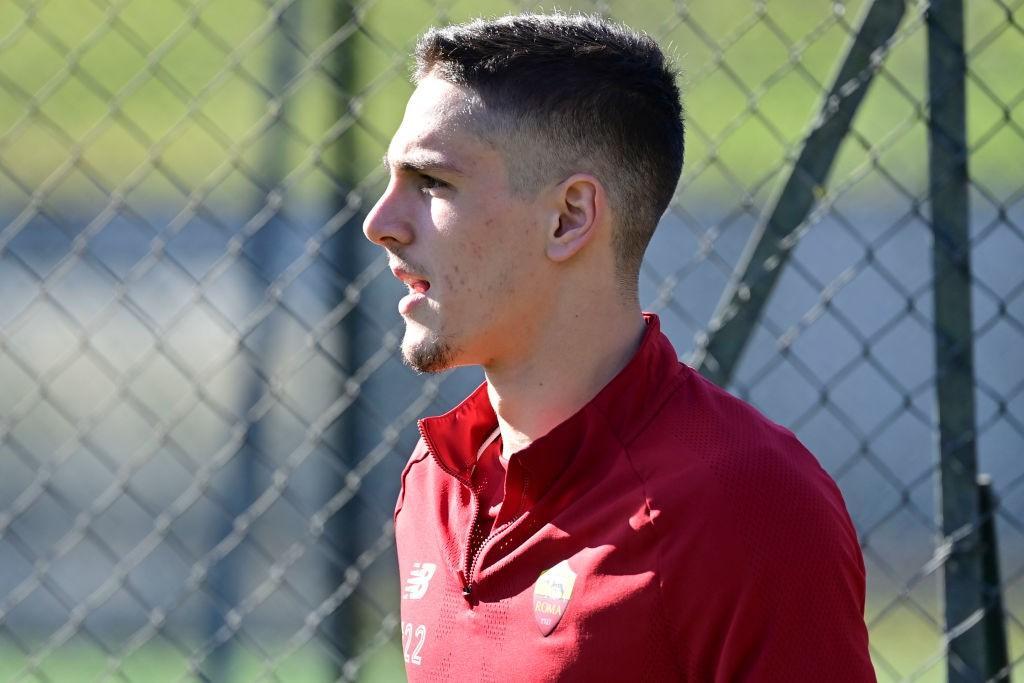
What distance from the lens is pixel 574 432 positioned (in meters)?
1.61

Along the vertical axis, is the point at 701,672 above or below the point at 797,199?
below

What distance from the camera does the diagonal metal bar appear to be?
2.37m

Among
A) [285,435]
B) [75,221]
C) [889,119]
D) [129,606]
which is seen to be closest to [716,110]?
[889,119]

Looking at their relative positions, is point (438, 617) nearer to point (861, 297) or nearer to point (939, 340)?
point (939, 340)

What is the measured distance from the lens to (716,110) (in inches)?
167

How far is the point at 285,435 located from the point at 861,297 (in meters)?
1.89

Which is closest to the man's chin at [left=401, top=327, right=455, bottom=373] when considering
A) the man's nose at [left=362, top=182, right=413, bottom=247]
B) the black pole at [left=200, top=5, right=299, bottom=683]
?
the man's nose at [left=362, top=182, right=413, bottom=247]

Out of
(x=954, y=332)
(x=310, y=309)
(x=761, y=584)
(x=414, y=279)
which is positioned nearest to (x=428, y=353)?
(x=414, y=279)

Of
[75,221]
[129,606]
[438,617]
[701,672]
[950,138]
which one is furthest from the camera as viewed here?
[129,606]

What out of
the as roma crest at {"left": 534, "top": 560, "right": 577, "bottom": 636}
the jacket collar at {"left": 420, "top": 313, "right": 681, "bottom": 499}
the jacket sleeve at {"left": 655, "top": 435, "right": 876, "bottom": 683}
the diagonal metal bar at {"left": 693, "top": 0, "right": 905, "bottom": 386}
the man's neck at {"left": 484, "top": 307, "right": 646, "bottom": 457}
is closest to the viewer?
the jacket sleeve at {"left": 655, "top": 435, "right": 876, "bottom": 683}

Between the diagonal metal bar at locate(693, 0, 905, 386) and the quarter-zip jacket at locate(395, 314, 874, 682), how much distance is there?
0.77m

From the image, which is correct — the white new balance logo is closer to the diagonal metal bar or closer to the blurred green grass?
the diagonal metal bar

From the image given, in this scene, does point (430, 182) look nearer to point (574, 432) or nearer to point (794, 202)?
point (574, 432)

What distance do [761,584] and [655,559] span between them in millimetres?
124
